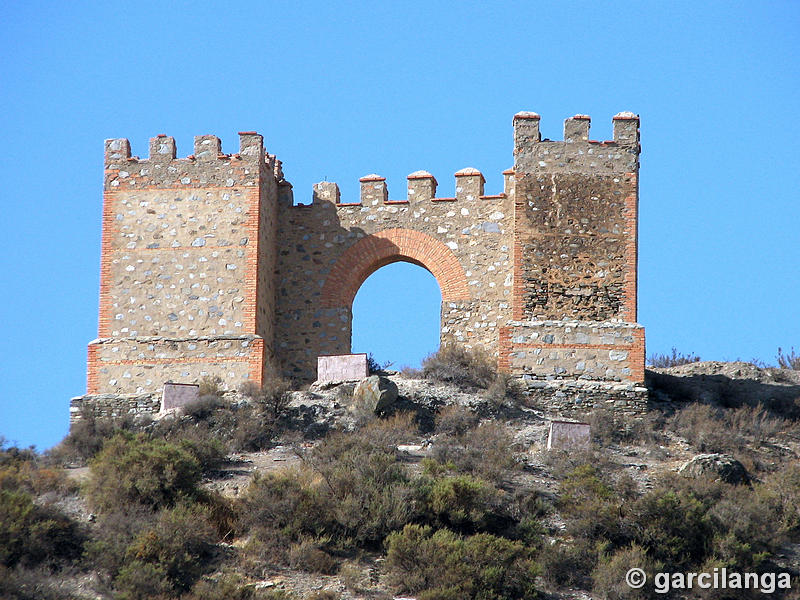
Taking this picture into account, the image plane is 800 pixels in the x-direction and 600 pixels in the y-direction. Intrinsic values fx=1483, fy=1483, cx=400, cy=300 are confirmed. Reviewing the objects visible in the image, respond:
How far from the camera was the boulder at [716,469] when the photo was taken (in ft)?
85.1

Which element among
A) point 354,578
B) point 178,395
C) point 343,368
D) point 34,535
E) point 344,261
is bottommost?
point 354,578

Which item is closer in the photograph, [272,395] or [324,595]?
[324,595]

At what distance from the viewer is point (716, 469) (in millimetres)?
26000

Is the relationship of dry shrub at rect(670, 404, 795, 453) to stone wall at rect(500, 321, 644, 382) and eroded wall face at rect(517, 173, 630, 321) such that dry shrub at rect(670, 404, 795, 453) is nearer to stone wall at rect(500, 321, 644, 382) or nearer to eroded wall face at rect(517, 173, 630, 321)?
stone wall at rect(500, 321, 644, 382)

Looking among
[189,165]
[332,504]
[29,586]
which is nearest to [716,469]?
[332,504]

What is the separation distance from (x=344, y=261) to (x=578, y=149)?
5617 millimetres

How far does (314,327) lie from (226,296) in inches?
91.2

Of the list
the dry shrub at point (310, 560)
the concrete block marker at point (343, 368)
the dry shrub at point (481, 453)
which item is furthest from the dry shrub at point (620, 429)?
the dry shrub at point (310, 560)

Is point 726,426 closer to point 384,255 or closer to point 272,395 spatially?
point 384,255

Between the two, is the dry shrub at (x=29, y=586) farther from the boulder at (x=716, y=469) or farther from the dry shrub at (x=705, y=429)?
the dry shrub at (x=705, y=429)

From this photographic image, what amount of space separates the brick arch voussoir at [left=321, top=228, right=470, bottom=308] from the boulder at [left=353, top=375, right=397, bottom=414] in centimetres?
358

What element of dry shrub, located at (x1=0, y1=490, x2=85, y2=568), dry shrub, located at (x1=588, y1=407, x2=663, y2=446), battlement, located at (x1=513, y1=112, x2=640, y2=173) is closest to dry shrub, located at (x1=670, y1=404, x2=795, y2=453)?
dry shrub, located at (x1=588, y1=407, x2=663, y2=446)

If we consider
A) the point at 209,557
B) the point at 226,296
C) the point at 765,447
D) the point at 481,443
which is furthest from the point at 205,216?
the point at 765,447

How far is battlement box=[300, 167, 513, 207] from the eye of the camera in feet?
106
